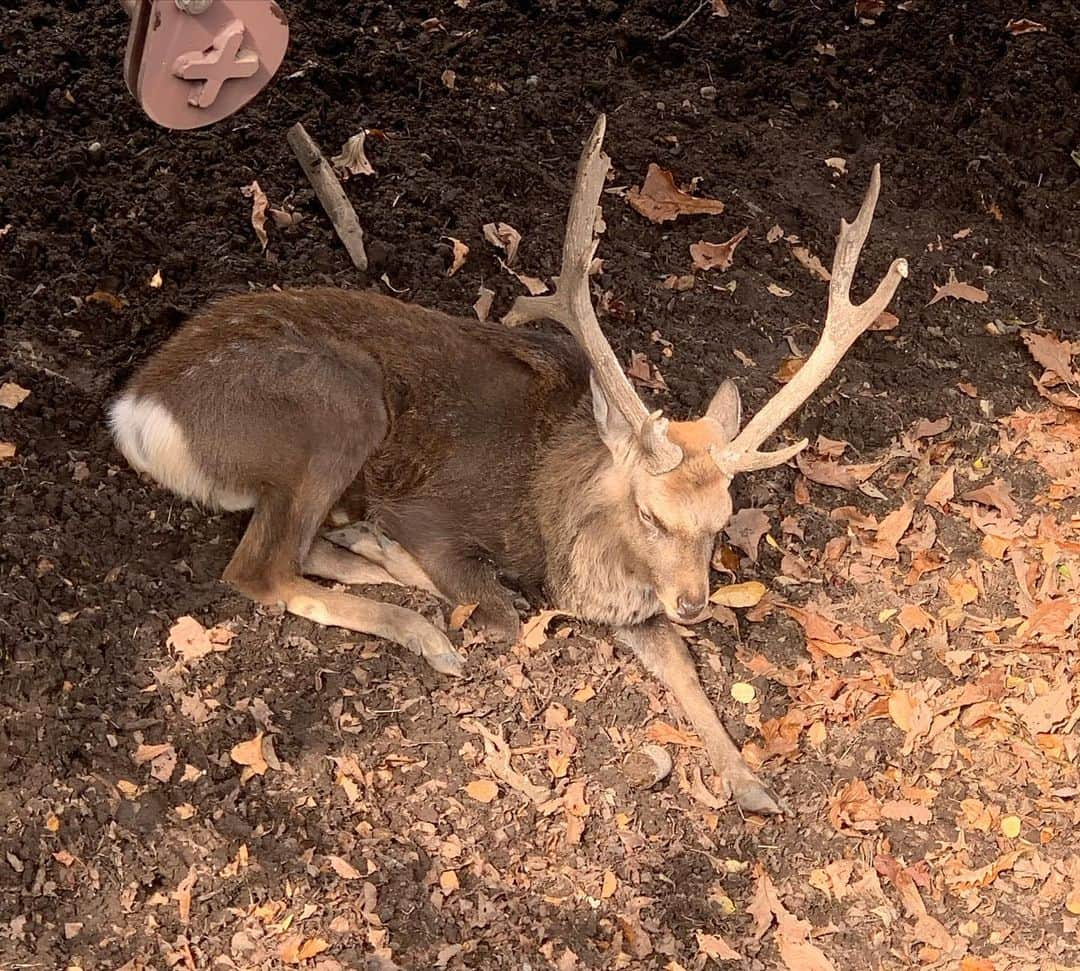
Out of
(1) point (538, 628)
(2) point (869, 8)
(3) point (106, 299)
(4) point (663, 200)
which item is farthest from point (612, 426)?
(2) point (869, 8)

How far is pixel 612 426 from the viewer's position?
5055mm

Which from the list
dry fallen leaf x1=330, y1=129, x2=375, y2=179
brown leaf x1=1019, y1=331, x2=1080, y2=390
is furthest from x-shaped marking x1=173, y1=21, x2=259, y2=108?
brown leaf x1=1019, y1=331, x2=1080, y2=390

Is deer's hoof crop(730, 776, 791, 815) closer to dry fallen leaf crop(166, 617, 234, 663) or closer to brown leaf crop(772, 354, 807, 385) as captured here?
dry fallen leaf crop(166, 617, 234, 663)

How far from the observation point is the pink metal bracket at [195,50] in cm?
335

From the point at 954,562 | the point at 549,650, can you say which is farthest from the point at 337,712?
the point at 954,562

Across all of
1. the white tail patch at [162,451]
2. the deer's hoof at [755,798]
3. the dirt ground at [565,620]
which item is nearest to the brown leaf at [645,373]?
the dirt ground at [565,620]

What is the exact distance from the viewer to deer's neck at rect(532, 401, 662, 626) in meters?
5.20

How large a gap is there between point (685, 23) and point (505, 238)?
2137 mm

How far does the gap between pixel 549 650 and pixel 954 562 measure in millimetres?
1737

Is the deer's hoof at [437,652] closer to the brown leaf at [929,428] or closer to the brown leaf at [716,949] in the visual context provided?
the brown leaf at [716,949]

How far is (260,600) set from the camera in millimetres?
5078

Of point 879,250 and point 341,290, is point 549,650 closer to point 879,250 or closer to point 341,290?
point 341,290

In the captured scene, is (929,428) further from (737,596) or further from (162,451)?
(162,451)

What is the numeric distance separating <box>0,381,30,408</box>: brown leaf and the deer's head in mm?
2022
